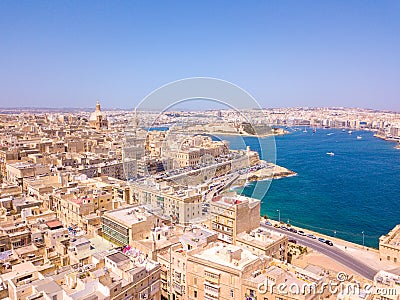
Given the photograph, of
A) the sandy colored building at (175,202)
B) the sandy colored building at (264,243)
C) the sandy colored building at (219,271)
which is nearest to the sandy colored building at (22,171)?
the sandy colored building at (175,202)

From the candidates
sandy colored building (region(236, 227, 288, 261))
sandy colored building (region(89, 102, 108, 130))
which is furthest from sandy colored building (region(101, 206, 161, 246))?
sandy colored building (region(89, 102, 108, 130))

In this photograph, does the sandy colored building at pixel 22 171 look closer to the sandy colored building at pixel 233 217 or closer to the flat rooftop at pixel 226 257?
the sandy colored building at pixel 233 217

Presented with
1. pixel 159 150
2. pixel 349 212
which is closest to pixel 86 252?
pixel 349 212

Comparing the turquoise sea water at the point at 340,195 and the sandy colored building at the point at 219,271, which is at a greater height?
the sandy colored building at the point at 219,271

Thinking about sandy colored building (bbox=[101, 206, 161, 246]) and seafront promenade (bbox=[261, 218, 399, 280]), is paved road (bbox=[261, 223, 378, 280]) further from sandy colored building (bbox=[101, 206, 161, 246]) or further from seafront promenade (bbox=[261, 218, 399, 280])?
sandy colored building (bbox=[101, 206, 161, 246])

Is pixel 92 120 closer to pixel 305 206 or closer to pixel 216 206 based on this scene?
pixel 305 206

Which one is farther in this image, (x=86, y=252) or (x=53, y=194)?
(x=53, y=194)

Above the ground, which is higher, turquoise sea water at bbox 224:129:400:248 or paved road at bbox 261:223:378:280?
paved road at bbox 261:223:378:280
